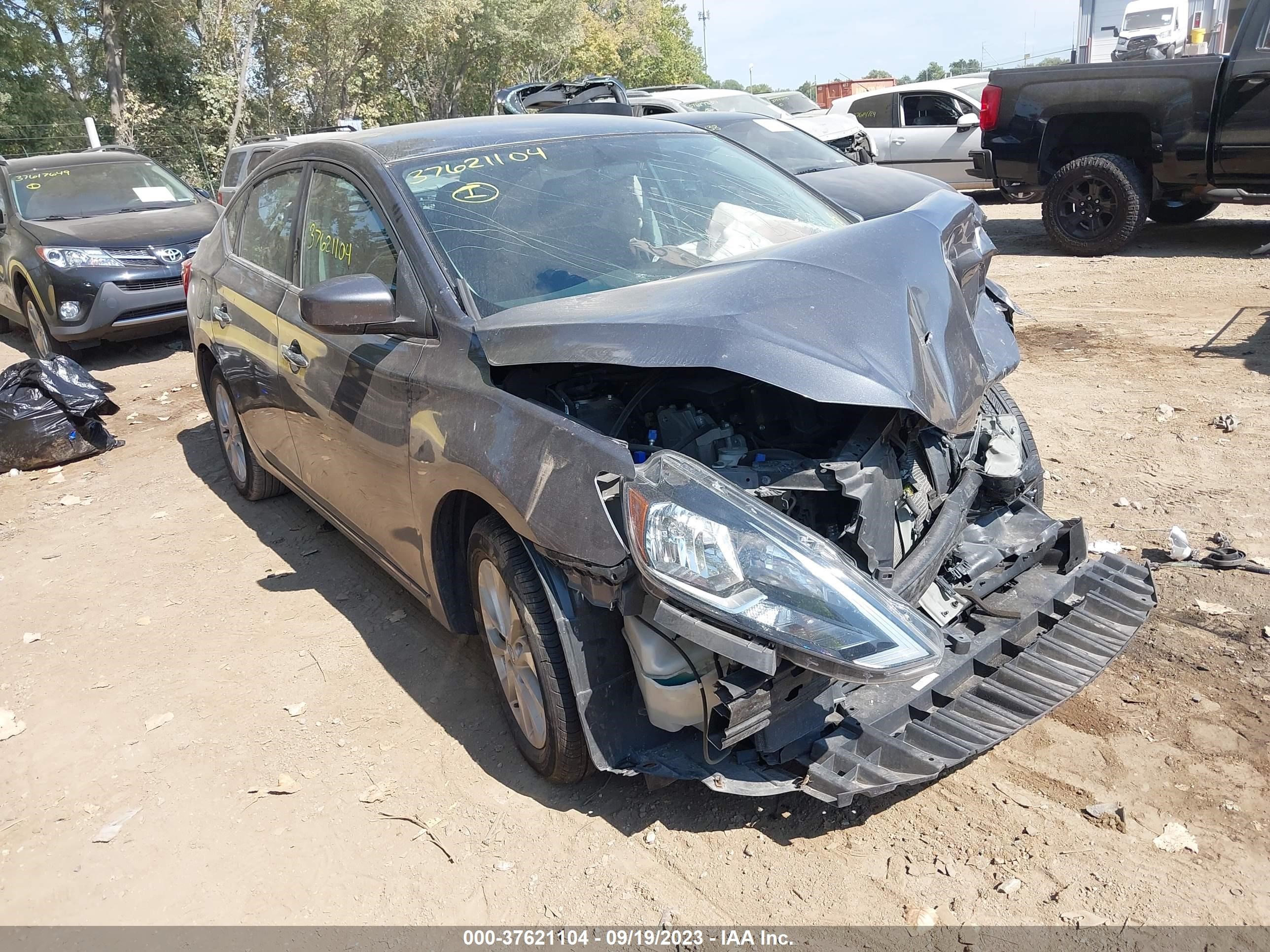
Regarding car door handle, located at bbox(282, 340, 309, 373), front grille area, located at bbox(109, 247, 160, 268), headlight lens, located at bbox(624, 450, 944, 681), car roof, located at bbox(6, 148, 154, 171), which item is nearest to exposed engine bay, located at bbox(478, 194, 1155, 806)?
headlight lens, located at bbox(624, 450, 944, 681)

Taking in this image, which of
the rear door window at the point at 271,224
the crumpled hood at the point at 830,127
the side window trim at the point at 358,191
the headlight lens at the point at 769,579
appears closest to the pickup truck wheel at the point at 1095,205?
the crumpled hood at the point at 830,127

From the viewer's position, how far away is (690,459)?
2.52m

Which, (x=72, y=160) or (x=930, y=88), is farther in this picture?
(x=930, y=88)

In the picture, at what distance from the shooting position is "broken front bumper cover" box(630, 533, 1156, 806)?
8.14 feet

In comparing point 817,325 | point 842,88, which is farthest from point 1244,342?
point 842,88

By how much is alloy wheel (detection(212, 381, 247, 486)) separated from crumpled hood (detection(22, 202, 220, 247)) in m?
4.34

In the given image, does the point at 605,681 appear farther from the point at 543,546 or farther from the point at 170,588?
the point at 170,588

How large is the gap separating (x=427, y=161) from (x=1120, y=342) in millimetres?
5139

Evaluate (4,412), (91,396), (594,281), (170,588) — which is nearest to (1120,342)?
(594,281)

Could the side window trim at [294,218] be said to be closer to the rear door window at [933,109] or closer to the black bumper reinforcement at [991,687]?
the black bumper reinforcement at [991,687]

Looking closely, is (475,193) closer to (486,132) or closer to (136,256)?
(486,132)

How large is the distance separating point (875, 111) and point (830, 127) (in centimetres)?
282

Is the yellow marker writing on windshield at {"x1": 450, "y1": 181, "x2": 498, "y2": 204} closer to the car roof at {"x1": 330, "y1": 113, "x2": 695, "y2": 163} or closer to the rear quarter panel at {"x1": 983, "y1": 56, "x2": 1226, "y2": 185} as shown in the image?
the car roof at {"x1": 330, "y1": 113, "x2": 695, "y2": 163}

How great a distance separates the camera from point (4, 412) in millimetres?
6891
